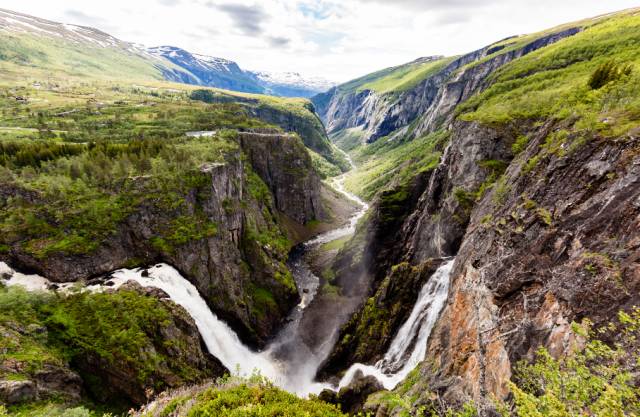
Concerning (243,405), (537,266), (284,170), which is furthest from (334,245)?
(243,405)

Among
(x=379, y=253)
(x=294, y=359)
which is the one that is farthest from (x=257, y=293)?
(x=379, y=253)

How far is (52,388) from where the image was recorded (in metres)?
31.5

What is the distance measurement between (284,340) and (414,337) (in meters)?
29.7

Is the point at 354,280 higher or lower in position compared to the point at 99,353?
lower

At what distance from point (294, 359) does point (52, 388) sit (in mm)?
35179

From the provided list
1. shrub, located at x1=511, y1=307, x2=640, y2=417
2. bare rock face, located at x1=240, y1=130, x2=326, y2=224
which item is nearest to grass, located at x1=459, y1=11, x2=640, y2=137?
shrub, located at x1=511, y1=307, x2=640, y2=417

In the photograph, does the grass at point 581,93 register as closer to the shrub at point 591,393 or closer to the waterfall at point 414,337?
the shrub at point 591,393

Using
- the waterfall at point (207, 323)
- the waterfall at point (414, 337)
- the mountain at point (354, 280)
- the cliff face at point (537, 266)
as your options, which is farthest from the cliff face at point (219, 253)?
the cliff face at point (537, 266)

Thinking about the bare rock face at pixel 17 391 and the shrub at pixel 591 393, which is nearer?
the shrub at pixel 591 393

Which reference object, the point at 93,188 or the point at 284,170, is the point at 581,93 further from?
the point at 284,170

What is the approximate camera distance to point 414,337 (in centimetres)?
4150

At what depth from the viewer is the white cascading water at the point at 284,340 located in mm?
40781

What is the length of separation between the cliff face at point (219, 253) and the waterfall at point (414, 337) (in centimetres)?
2585

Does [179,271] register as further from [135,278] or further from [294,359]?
[294,359]
